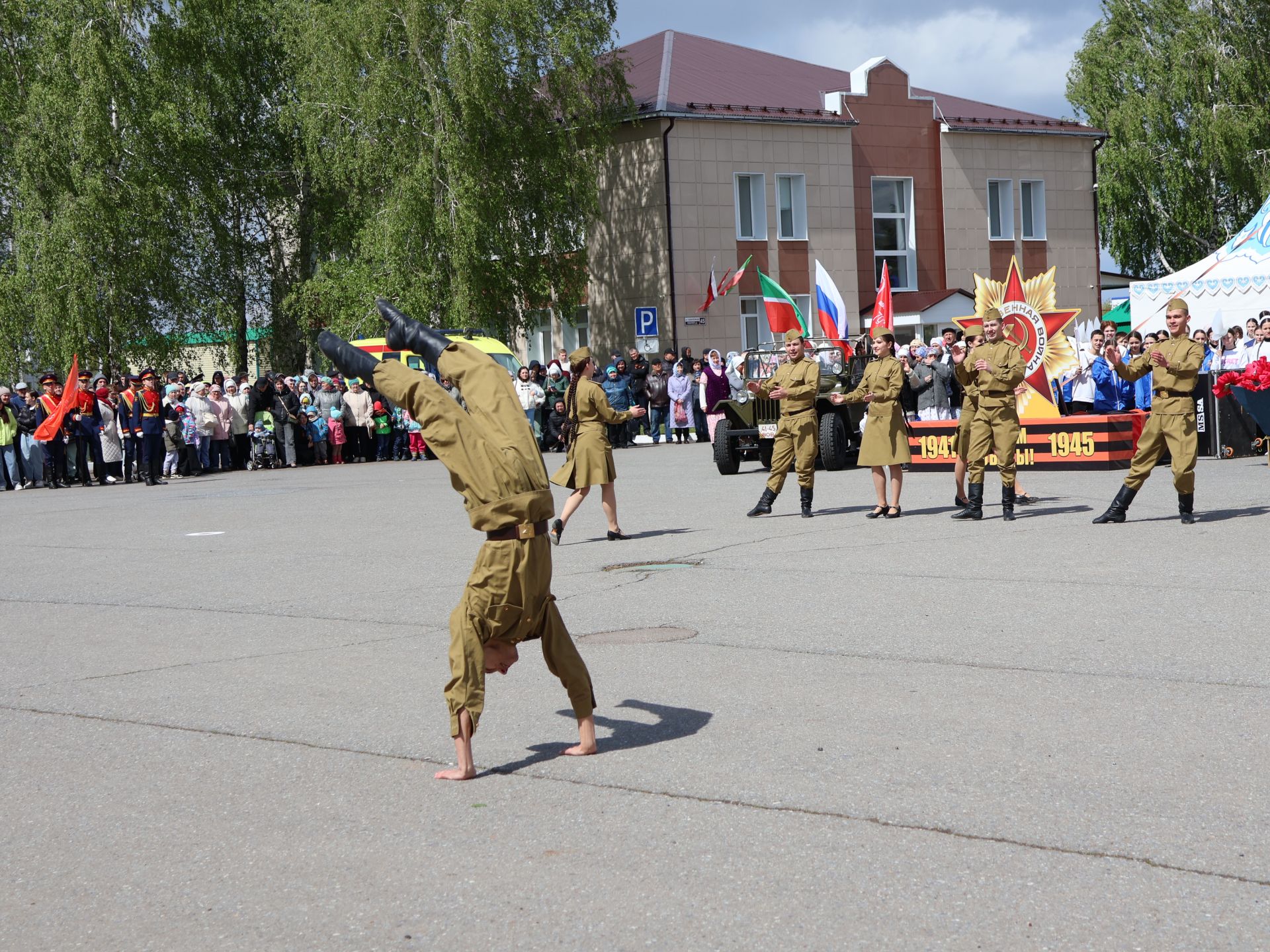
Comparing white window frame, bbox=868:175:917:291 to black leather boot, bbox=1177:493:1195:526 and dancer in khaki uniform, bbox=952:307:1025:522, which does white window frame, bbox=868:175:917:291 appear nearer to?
dancer in khaki uniform, bbox=952:307:1025:522

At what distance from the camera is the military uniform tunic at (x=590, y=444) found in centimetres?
1362

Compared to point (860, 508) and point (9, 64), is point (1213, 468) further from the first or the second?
point (9, 64)

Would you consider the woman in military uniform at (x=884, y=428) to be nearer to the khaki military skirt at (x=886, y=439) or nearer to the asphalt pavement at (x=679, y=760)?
the khaki military skirt at (x=886, y=439)

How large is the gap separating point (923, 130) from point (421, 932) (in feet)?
139

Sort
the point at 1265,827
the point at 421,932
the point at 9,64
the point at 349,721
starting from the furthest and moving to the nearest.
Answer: the point at 9,64, the point at 349,721, the point at 1265,827, the point at 421,932

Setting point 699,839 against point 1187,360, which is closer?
point 699,839

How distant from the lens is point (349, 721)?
22.3 ft

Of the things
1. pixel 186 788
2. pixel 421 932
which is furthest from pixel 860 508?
pixel 421 932

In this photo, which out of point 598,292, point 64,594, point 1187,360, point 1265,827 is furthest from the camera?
point 598,292

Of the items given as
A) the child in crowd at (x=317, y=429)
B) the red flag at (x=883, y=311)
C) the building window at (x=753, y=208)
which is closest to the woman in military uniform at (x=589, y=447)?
the red flag at (x=883, y=311)

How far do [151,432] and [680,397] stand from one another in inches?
433

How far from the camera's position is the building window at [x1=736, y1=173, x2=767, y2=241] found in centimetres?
4122

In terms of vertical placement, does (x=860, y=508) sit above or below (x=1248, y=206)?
below

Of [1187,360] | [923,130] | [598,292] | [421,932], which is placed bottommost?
[421,932]
